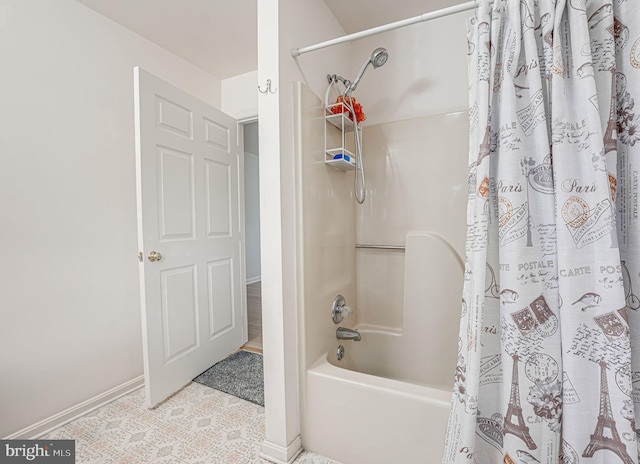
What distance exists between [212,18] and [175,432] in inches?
96.6

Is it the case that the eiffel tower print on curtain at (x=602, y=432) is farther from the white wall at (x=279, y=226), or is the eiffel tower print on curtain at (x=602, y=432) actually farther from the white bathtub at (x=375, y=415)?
the white wall at (x=279, y=226)

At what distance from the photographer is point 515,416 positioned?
87 cm

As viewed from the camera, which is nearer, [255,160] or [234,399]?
[234,399]

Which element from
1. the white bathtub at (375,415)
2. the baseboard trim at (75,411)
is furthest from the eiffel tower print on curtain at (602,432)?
the baseboard trim at (75,411)

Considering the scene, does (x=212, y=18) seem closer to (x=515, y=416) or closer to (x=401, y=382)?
(x=401, y=382)

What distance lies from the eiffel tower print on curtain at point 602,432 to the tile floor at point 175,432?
1.00 m

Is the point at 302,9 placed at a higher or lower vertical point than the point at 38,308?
higher

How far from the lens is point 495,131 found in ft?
3.19

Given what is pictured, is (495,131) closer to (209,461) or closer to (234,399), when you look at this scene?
(209,461)

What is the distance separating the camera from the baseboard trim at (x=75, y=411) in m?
1.54

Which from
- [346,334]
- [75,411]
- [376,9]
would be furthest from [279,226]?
[75,411]

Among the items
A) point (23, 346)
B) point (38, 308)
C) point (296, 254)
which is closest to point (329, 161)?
point (296, 254)

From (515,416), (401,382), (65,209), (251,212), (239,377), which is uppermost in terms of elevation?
(251,212)

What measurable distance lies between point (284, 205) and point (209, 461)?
122cm
